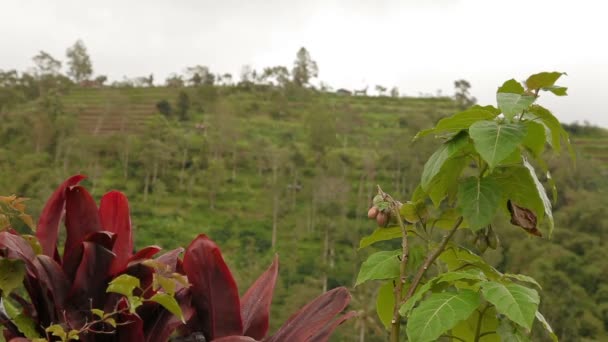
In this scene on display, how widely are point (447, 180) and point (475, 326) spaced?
22 centimetres

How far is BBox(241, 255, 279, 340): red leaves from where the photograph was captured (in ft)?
2.31

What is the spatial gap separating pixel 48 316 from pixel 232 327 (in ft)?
0.68

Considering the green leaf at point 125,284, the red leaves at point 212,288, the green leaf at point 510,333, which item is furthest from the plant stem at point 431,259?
the green leaf at point 125,284

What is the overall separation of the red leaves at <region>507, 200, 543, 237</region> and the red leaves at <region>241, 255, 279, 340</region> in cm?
29

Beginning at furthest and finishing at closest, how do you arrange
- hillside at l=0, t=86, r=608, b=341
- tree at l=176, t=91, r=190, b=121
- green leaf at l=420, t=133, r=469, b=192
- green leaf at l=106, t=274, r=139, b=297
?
1. tree at l=176, t=91, r=190, b=121
2. hillside at l=0, t=86, r=608, b=341
3. green leaf at l=420, t=133, r=469, b=192
4. green leaf at l=106, t=274, r=139, b=297

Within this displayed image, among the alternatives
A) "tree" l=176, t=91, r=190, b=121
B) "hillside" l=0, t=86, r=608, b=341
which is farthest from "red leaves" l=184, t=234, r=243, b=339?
"tree" l=176, t=91, r=190, b=121

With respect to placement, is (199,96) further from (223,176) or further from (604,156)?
(604,156)

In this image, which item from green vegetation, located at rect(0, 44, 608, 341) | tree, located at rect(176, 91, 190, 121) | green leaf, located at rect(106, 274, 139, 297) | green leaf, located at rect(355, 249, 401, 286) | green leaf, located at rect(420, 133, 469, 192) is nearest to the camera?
green leaf, located at rect(106, 274, 139, 297)

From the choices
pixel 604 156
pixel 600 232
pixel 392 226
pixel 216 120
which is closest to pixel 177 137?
pixel 216 120

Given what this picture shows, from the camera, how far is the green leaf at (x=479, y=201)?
2.12 feet

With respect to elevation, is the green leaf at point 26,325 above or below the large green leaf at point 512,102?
below

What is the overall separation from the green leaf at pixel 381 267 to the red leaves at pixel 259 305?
11cm

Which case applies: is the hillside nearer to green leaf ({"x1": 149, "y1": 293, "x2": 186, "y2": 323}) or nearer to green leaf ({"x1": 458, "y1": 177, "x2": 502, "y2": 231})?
green leaf ({"x1": 458, "y1": 177, "x2": 502, "y2": 231})

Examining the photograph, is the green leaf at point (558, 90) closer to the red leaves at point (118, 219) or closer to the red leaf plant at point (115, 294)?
Result: the red leaf plant at point (115, 294)
